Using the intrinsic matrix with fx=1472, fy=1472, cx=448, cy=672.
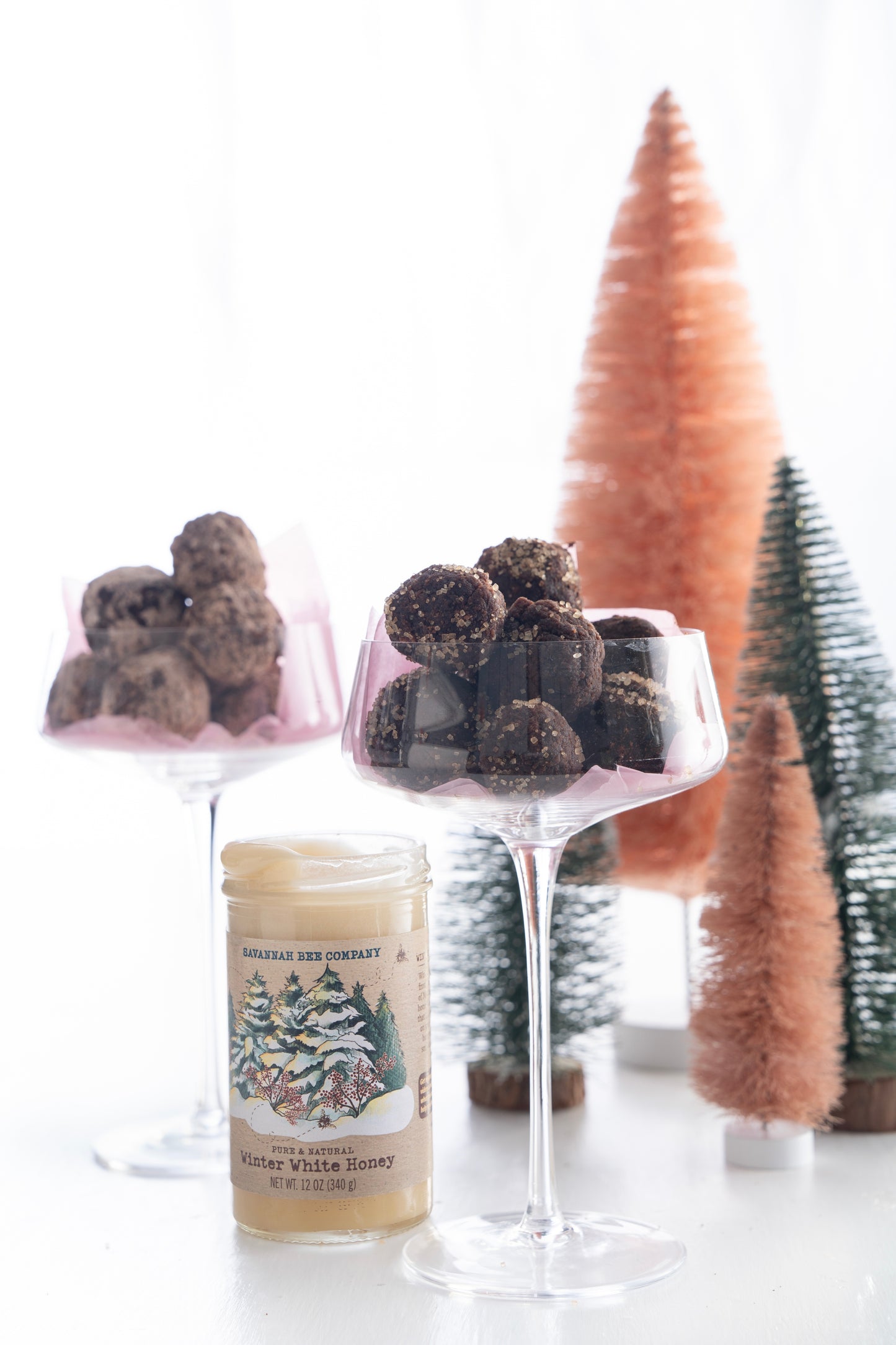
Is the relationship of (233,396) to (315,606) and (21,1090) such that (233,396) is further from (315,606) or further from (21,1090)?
(21,1090)

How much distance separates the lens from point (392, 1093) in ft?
2.44

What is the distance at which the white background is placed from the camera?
1.49 meters

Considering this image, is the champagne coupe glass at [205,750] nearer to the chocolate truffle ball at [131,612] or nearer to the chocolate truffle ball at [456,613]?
the chocolate truffle ball at [131,612]

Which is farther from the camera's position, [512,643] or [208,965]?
[208,965]

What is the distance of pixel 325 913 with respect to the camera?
2.42 feet

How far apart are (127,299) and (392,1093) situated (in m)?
1.02

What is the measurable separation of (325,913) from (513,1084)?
298 mm

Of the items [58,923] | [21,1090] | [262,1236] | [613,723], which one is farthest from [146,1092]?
[613,723]

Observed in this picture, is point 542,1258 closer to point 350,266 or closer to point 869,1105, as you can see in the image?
point 869,1105

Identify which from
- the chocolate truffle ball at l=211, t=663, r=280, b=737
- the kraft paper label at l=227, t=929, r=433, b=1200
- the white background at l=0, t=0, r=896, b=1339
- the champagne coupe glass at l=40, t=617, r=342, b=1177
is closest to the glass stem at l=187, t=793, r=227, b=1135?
the champagne coupe glass at l=40, t=617, r=342, b=1177

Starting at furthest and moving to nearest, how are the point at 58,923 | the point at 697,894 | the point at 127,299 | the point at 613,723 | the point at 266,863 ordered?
the point at 127,299 < the point at 58,923 < the point at 697,894 < the point at 266,863 < the point at 613,723

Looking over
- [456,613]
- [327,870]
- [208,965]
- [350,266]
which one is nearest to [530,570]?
[456,613]

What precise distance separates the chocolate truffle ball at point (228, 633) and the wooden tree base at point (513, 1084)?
32cm

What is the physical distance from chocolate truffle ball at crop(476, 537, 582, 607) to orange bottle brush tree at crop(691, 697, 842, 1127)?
0.24m
